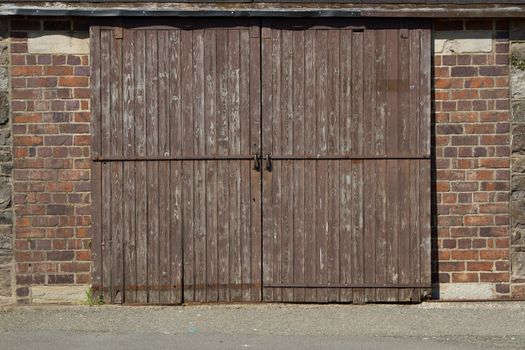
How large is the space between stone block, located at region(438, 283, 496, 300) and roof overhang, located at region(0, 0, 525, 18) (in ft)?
8.31

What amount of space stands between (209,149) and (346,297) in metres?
1.90

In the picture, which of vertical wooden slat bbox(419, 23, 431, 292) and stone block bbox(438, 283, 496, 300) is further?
stone block bbox(438, 283, 496, 300)

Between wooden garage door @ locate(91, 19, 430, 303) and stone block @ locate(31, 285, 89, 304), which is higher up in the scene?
wooden garage door @ locate(91, 19, 430, 303)

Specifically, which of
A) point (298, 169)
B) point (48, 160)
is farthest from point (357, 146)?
point (48, 160)

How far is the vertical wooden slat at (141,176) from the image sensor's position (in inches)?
368

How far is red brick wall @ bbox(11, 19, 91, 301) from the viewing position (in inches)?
372

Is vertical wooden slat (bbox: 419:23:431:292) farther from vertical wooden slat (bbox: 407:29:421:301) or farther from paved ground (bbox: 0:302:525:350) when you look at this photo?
paved ground (bbox: 0:302:525:350)

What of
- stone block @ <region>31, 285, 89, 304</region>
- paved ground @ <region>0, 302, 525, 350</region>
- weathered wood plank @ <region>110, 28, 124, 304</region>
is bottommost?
paved ground @ <region>0, 302, 525, 350</region>

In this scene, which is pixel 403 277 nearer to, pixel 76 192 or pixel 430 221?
pixel 430 221

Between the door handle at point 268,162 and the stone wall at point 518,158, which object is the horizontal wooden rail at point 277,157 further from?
the stone wall at point 518,158

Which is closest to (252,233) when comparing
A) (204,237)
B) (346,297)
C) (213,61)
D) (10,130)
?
(204,237)

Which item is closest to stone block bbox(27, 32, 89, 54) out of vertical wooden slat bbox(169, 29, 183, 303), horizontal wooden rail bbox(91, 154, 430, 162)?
vertical wooden slat bbox(169, 29, 183, 303)

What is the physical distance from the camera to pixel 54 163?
31.0ft

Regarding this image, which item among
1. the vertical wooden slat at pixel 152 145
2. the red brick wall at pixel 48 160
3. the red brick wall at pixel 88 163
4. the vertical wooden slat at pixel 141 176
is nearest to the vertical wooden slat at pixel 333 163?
the red brick wall at pixel 88 163
